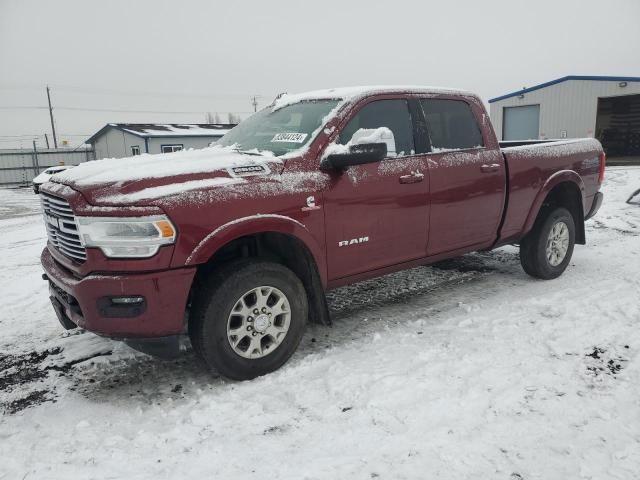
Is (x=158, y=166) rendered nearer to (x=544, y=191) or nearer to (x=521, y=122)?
(x=544, y=191)

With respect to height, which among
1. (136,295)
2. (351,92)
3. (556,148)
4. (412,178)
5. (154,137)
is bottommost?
(136,295)

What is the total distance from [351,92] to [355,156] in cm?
81

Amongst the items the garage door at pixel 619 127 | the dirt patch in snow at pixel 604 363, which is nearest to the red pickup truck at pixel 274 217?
the dirt patch in snow at pixel 604 363

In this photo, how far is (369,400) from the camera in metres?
3.07

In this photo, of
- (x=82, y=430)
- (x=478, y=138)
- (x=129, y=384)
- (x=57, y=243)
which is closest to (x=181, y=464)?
(x=82, y=430)

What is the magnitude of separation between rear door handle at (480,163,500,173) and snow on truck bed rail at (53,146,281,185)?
6.81 ft

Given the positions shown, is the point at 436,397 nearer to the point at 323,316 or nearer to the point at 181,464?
the point at 323,316

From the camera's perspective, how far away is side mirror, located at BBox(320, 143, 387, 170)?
3.46 metres

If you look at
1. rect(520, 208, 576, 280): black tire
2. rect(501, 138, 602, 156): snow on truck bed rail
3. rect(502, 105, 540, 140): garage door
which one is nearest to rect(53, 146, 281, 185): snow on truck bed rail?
rect(501, 138, 602, 156): snow on truck bed rail

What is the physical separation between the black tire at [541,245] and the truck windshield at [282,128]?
275 cm

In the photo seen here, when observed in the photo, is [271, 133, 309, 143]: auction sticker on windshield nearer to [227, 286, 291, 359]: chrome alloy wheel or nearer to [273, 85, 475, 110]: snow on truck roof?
[273, 85, 475, 110]: snow on truck roof

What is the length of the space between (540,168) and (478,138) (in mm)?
851

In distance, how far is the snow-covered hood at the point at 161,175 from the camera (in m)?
2.93

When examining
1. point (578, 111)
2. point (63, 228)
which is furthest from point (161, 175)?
point (578, 111)
